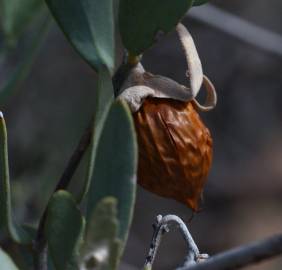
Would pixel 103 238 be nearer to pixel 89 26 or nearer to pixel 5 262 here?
pixel 5 262

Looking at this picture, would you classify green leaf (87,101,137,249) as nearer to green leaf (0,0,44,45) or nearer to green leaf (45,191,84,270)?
green leaf (45,191,84,270)

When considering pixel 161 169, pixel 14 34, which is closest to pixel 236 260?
pixel 161 169

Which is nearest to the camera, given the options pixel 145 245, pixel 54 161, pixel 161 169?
pixel 161 169

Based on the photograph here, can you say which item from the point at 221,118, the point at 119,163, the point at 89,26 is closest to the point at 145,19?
the point at 89,26

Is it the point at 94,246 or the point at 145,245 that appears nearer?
the point at 94,246

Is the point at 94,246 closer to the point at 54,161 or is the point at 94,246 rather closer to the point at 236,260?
the point at 236,260

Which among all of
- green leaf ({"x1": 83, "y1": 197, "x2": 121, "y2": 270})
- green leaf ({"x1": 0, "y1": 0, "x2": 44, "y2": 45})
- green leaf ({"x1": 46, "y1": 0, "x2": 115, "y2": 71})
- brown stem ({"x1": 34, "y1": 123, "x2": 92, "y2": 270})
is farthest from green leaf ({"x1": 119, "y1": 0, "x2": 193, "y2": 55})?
green leaf ({"x1": 0, "y1": 0, "x2": 44, "y2": 45})

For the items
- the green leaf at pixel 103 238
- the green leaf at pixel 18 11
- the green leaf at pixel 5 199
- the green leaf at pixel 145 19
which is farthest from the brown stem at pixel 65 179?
the green leaf at pixel 18 11
